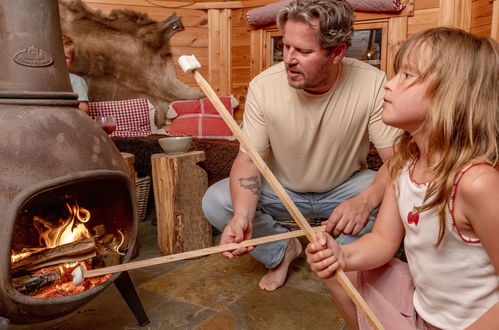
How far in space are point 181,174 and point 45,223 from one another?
0.85 metres

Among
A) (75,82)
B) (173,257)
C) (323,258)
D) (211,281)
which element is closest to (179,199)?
(211,281)

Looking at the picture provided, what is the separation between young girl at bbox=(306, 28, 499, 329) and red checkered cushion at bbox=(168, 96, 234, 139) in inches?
98.0

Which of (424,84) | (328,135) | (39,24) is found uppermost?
(39,24)

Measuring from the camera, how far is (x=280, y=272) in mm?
1971

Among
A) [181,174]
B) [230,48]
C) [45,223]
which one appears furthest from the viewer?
[230,48]

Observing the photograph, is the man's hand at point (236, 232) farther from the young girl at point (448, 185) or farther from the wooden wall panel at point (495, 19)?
the wooden wall panel at point (495, 19)

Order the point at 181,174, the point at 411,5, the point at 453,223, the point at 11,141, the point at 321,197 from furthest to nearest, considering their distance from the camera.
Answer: the point at 411,5 < the point at 181,174 < the point at 321,197 < the point at 11,141 < the point at 453,223

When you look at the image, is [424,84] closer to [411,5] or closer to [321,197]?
[321,197]

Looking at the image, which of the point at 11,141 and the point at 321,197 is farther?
the point at 321,197

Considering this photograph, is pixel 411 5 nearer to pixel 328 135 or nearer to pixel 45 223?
pixel 328 135

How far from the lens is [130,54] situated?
3.83m

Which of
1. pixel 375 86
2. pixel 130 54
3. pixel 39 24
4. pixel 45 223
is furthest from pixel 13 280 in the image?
pixel 130 54

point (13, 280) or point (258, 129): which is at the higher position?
point (258, 129)

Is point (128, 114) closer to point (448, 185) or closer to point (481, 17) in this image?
point (481, 17)
